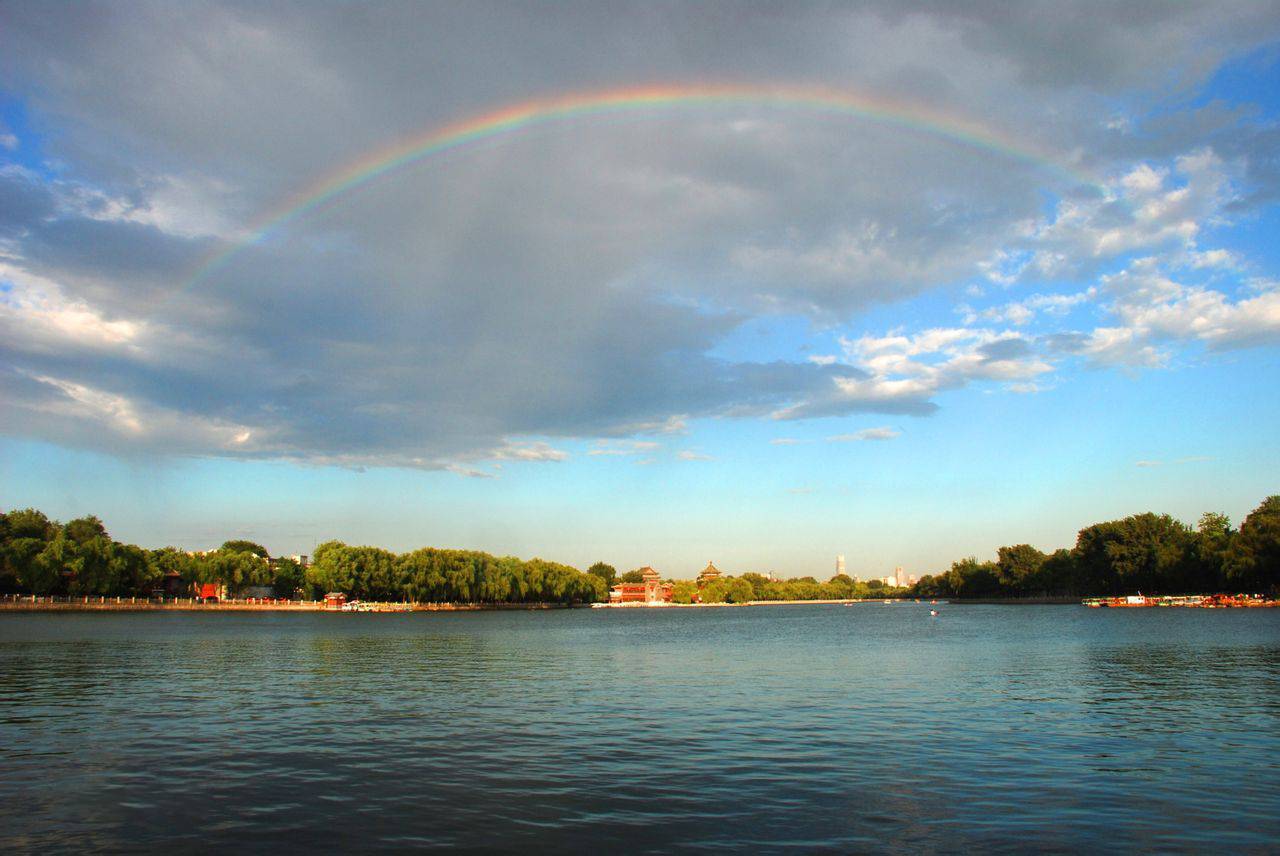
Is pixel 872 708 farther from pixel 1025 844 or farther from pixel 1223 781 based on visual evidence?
pixel 1025 844

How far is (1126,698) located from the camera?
1345 inches

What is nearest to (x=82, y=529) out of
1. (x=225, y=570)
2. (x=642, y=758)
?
(x=225, y=570)

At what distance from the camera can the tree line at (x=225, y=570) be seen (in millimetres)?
126750

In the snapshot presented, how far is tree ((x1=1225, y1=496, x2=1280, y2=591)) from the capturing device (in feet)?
408

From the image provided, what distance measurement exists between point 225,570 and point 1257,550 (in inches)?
6786

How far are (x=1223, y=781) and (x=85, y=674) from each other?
4598cm

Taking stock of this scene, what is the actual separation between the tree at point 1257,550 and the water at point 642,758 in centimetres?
9443

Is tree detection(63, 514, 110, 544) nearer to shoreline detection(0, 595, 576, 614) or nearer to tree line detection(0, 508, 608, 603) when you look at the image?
tree line detection(0, 508, 608, 603)

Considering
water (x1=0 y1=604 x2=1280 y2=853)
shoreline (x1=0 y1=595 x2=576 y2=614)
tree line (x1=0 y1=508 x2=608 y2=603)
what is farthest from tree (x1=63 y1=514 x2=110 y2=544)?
water (x1=0 y1=604 x2=1280 y2=853)

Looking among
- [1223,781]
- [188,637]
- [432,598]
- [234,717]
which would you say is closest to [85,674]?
[234,717]

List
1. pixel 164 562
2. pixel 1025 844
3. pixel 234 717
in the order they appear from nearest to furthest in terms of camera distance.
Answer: pixel 1025 844 < pixel 234 717 < pixel 164 562

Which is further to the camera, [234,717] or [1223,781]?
[234,717]

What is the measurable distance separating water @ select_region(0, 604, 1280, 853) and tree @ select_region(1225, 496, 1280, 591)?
3718 inches

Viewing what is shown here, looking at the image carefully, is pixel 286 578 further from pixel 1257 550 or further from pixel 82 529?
pixel 1257 550
